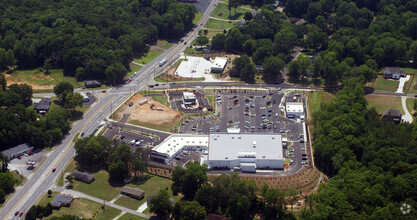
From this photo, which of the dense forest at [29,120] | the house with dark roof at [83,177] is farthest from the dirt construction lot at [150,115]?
the house with dark roof at [83,177]

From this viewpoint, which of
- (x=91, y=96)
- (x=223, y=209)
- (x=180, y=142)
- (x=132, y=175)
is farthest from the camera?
(x=91, y=96)

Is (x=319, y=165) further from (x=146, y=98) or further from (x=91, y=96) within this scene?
(x=91, y=96)

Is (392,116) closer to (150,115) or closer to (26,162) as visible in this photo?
(150,115)

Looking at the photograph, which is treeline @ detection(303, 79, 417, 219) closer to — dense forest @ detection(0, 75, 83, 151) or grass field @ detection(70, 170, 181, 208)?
grass field @ detection(70, 170, 181, 208)

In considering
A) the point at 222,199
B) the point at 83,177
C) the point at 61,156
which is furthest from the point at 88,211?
the point at 222,199

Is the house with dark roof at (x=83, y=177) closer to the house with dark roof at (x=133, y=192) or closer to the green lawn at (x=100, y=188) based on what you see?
the green lawn at (x=100, y=188)

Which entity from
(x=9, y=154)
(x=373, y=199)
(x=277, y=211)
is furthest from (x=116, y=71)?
(x=373, y=199)
